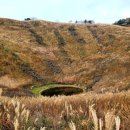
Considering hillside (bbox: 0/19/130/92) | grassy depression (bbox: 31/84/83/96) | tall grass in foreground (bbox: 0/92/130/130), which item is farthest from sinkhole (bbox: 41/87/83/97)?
tall grass in foreground (bbox: 0/92/130/130)

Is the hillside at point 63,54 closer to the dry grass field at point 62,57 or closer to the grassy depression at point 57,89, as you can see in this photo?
the dry grass field at point 62,57

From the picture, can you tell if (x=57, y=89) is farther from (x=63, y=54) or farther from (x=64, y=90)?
(x=63, y=54)

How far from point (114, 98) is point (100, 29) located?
83.4 m

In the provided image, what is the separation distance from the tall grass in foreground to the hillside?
145ft

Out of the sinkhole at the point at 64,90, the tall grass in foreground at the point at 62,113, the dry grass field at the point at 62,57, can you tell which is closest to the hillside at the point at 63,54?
the dry grass field at the point at 62,57

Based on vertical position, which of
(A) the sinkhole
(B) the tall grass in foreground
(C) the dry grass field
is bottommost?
(A) the sinkhole

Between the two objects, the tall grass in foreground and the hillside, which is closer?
the tall grass in foreground

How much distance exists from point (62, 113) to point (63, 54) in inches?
2782

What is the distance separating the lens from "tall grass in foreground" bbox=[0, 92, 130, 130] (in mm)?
6984

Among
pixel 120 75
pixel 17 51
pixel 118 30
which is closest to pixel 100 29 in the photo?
pixel 118 30

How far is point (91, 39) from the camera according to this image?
8512cm

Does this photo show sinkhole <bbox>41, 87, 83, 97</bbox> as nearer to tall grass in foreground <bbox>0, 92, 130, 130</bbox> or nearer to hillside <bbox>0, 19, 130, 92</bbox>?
hillside <bbox>0, 19, 130, 92</bbox>

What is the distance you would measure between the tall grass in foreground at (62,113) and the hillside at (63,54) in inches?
1745

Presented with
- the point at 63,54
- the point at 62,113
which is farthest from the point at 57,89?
the point at 62,113
